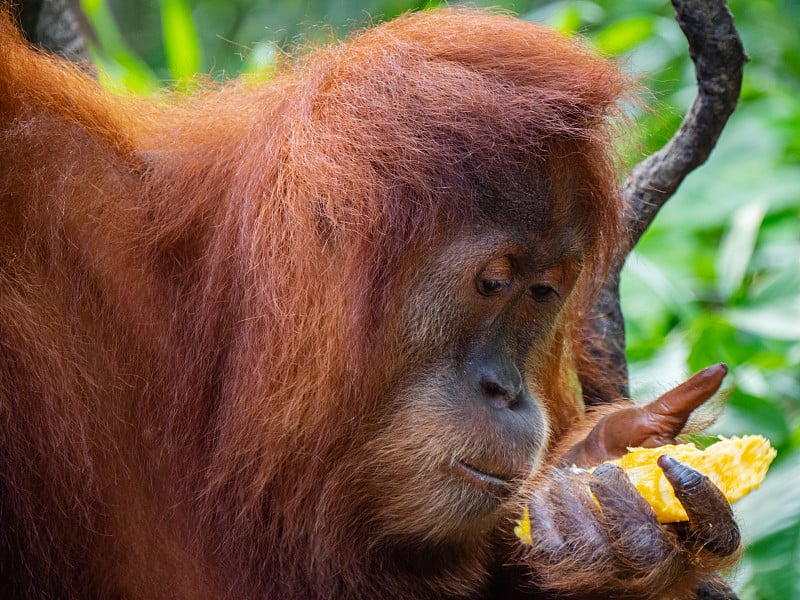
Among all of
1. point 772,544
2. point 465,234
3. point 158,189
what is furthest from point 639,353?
point 158,189

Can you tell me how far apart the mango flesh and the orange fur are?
1.47 feet

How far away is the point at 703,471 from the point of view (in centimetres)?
217

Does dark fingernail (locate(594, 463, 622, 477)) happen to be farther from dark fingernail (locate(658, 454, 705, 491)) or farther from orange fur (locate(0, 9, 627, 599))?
orange fur (locate(0, 9, 627, 599))

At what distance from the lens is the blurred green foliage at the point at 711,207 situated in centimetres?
279

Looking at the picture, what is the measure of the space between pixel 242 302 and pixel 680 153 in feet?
4.67

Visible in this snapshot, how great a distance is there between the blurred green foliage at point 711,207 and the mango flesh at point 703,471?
1.73ft

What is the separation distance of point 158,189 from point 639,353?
7.20ft

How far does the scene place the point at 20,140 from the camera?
183cm

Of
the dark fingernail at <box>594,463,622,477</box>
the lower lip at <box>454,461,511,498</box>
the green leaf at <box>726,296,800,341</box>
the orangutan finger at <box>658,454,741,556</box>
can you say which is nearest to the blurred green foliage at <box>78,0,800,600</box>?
the green leaf at <box>726,296,800,341</box>

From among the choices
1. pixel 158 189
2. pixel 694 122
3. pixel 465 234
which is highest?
pixel 694 122

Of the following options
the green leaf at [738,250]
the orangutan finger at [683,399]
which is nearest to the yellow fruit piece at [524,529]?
the orangutan finger at [683,399]

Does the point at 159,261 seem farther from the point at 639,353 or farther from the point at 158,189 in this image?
the point at 639,353

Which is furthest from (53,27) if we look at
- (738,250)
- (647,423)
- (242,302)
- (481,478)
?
(738,250)

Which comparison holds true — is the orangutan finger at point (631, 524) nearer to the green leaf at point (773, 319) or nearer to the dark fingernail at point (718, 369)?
the dark fingernail at point (718, 369)
